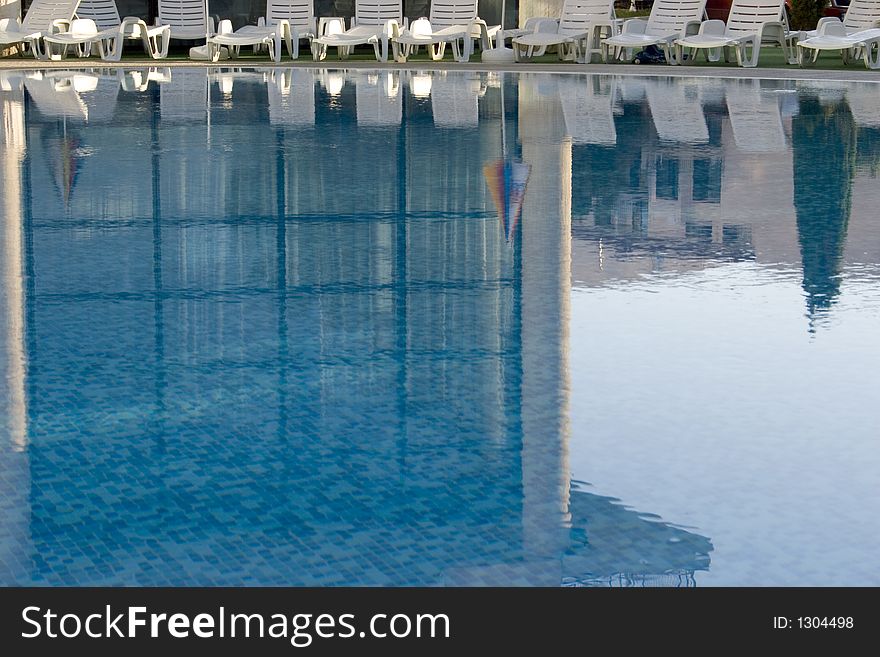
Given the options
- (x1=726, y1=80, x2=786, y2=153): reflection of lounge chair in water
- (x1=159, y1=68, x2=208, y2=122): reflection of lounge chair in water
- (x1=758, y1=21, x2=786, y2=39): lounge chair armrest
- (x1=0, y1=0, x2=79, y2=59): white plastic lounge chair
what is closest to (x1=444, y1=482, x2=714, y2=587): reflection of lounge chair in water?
(x1=726, y1=80, x2=786, y2=153): reflection of lounge chair in water

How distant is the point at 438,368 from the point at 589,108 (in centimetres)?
881

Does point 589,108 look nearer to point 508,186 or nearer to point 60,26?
point 508,186

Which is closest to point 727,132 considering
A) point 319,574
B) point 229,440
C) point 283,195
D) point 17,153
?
point 283,195

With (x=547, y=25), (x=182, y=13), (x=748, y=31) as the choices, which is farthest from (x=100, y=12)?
(x=748, y=31)

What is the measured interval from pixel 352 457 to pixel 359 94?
36.6ft

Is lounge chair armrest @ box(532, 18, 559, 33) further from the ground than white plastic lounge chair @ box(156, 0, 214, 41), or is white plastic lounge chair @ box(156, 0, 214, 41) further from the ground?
white plastic lounge chair @ box(156, 0, 214, 41)

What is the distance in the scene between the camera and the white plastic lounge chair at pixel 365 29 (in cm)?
1936

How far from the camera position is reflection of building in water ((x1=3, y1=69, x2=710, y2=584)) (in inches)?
130

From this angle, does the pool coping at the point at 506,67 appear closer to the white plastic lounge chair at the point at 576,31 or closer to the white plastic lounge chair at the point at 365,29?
the white plastic lounge chair at the point at 365,29

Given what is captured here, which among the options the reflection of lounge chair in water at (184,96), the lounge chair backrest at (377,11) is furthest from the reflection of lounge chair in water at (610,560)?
the lounge chair backrest at (377,11)

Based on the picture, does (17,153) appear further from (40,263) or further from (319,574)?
(319,574)

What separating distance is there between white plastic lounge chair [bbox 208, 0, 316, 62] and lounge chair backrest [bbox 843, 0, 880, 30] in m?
6.70

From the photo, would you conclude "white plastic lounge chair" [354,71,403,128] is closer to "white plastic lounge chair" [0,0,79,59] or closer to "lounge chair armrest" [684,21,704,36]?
"lounge chair armrest" [684,21,704,36]

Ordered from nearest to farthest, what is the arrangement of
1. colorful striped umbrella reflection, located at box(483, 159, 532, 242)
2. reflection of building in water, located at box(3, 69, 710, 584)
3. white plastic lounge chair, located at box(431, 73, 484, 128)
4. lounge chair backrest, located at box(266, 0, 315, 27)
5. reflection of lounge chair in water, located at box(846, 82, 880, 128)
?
reflection of building in water, located at box(3, 69, 710, 584) → colorful striped umbrella reflection, located at box(483, 159, 532, 242) → reflection of lounge chair in water, located at box(846, 82, 880, 128) → white plastic lounge chair, located at box(431, 73, 484, 128) → lounge chair backrest, located at box(266, 0, 315, 27)
